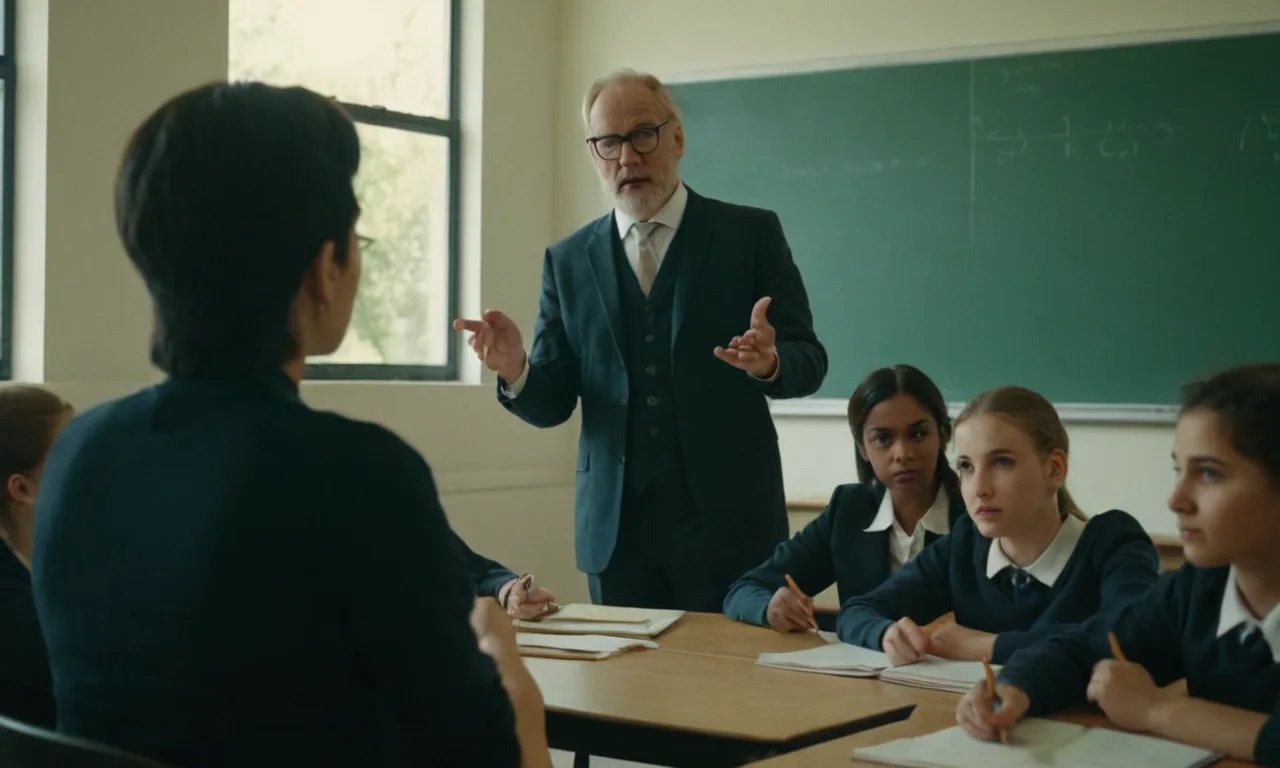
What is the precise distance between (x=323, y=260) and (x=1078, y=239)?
392 cm

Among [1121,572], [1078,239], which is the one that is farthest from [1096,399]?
[1121,572]

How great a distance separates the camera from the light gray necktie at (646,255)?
312cm

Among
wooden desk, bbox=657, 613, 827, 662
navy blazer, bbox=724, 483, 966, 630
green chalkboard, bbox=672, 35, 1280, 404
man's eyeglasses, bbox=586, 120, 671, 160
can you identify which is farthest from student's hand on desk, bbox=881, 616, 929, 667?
green chalkboard, bbox=672, 35, 1280, 404

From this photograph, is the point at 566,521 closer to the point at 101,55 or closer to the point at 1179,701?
the point at 101,55

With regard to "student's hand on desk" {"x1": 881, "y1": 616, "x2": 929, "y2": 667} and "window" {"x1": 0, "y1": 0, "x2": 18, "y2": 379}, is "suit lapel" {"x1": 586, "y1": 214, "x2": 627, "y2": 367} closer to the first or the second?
"student's hand on desk" {"x1": 881, "y1": 616, "x2": 929, "y2": 667}

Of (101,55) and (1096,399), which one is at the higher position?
(101,55)

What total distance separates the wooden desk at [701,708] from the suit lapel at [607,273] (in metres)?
1.00

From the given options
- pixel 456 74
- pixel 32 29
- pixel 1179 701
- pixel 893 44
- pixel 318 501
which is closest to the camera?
pixel 318 501

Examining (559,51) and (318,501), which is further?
(559,51)

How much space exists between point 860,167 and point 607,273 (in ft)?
7.07

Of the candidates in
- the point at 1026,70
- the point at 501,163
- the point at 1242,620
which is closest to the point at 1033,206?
the point at 1026,70

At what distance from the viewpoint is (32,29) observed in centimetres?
399

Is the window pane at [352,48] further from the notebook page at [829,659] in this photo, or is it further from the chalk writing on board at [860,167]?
the notebook page at [829,659]

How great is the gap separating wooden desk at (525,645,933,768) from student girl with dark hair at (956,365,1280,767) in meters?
0.20
